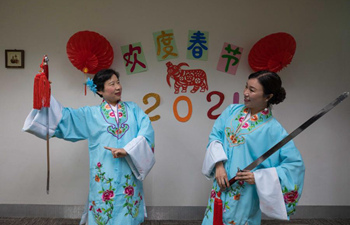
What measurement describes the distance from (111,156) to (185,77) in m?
1.06

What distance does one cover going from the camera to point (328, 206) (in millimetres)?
2645

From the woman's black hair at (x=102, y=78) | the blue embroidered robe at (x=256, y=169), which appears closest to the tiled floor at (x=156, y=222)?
the blue embroidered robe at (x=256, y=169)

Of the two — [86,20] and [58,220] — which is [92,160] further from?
[86,20]

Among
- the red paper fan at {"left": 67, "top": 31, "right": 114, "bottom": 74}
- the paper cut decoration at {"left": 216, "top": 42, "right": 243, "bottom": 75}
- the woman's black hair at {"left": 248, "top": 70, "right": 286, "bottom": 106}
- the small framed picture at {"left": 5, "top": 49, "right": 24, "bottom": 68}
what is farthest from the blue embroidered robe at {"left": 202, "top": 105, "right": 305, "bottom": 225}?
the small framed picture at {"left": 5, "top": 49, "right": 24, "bottom": 68}

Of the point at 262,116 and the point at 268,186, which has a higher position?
the point at 262,116

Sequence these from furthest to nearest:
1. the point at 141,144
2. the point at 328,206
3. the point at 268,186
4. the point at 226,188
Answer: the point at 328,206 < the point at 141,144 < the point at 226,188 < the point at 268,186

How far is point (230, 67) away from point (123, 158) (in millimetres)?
1314

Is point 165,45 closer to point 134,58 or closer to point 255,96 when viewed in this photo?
point 134,58

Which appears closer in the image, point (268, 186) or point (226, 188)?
point (268, 186)

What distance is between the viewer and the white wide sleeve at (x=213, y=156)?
5.05 feet

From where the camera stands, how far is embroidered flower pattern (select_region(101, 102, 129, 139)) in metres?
1.84

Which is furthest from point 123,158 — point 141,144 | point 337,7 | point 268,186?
point 337,7

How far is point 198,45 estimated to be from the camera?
8.21 feet

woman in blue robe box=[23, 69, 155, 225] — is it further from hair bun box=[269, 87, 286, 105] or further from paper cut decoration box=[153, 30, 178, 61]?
hair bun box=[269, 87, 286, 105]
